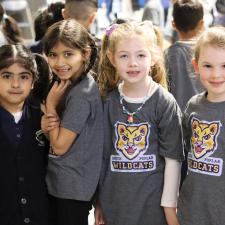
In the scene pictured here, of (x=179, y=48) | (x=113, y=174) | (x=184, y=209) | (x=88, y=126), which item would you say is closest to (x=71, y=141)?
(x=88, y=126)

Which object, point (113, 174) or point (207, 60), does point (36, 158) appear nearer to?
point (113, 174)

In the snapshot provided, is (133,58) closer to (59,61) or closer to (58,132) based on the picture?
(59,61)

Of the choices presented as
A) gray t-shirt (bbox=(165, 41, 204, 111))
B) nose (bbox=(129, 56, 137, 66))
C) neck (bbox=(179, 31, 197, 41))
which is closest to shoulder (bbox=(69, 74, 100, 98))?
nose (bbox=(129, 56, 137, 66))

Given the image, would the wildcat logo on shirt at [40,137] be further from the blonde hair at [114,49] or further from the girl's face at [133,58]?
the girl's face at [133,58]

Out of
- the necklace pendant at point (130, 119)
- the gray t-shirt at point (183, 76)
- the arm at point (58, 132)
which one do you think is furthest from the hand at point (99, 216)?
the gray t-shirt at point (183, 76)

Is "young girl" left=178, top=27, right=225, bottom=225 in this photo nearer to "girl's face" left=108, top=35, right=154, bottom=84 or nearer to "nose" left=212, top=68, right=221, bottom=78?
"nose" left=212, top=68, right=221, bottom=78

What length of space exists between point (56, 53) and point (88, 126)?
38 centimetres

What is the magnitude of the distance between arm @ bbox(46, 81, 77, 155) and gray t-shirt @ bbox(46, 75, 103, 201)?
2 cm

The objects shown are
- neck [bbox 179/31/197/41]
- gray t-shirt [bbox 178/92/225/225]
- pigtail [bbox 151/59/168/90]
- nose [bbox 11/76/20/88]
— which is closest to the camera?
gray t-shirt [bbox 178/92/225/225]

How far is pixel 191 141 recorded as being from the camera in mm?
2297

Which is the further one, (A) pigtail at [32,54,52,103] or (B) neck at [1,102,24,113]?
(A) pigtail at [32,54,52,103]

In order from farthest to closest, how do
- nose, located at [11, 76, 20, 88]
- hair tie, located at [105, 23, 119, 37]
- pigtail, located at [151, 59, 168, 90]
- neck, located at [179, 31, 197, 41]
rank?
neck, located at [179, 31, 197, 41]
pigtail, located at [151, 59, 168, 90]
hair tie, located at [105, 23, 119, 37]
nose, located at [11, 76, 20, 88]

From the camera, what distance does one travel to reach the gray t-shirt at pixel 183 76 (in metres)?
3.33

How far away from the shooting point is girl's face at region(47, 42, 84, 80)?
7.81 ft
